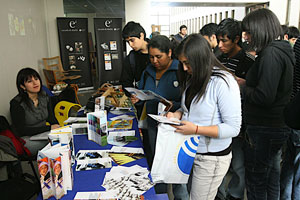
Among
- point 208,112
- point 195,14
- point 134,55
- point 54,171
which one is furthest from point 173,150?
point 195,14

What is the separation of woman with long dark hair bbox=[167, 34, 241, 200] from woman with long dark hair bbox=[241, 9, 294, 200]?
0.36m

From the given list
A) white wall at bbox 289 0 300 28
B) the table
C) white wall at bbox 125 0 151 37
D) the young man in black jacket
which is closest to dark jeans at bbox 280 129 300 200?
the table

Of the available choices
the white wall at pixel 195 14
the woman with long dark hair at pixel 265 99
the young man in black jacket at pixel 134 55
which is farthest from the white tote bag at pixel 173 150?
the white wall at pixel 195 14

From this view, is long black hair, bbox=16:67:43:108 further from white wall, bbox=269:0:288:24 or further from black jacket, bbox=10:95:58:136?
white wall, bbox=269:0:288:24

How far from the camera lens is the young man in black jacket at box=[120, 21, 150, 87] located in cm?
236

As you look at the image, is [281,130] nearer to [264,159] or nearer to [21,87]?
[264,159]

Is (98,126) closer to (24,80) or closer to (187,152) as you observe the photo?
(187,152)

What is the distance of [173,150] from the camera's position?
1.27 m

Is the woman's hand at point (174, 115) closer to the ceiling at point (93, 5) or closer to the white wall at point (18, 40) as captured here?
the white wall at point (18, 40)

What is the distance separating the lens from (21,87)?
2.53m

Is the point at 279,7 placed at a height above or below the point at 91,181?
above

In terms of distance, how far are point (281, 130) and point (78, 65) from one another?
6344mm

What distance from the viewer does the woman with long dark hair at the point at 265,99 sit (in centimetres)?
143

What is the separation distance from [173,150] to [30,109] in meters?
1.95
